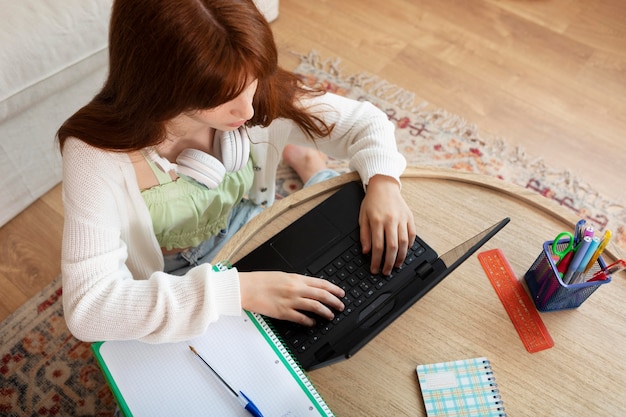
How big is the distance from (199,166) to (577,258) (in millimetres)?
562

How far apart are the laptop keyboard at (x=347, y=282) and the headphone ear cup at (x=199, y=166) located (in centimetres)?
22

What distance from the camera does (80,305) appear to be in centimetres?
71

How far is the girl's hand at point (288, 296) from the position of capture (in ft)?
2.32

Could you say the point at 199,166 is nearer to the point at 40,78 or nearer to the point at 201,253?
the point at 201,253

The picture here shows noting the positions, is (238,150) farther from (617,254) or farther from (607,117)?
(607,117)

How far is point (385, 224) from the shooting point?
31.3 inches

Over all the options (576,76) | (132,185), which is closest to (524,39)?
(576,76)

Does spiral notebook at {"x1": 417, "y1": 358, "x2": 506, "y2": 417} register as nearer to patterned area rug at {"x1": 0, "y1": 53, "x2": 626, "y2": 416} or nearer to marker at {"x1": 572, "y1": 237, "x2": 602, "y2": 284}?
marker at {"x1": 572, "y1": 237, "x2": 602, "y2": 284}

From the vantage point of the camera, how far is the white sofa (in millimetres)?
1180

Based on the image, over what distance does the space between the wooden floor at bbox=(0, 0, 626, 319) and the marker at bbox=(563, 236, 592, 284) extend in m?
1.01

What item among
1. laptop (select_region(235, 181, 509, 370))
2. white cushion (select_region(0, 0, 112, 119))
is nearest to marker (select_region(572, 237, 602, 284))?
laptop (select_region(235, 181, 509, 370))

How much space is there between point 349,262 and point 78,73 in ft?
3.07

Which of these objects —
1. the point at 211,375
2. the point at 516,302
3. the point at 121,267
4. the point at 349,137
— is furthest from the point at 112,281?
the point at 516,302

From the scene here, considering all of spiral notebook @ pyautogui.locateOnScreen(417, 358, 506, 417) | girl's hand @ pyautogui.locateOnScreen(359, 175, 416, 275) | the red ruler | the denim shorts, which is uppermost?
girl's hand @ pyautogui.locateOnScreen(359, 175, 416, 275)
